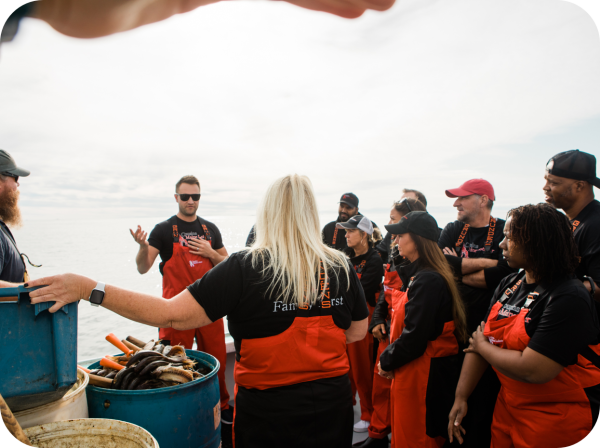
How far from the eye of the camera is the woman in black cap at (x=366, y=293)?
3.29 metres

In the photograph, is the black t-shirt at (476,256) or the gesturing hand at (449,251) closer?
the black t-shirt at (476,256)

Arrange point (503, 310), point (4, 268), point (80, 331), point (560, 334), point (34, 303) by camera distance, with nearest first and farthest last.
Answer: point (34, 303) → point (560, 334) → point (503, 310) → point (4, 268) → point (80, 331)

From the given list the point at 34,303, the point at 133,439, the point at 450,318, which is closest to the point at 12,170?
the point at 34,303

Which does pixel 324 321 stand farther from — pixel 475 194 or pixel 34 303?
pixel 475 194

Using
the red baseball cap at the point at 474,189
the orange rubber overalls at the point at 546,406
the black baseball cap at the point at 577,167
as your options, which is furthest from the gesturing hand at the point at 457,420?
the red baseball cap at the point at 474,189

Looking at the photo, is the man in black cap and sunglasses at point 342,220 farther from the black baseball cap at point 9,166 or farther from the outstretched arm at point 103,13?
the black baseball cap at point 9,166

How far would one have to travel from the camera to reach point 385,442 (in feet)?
9.41

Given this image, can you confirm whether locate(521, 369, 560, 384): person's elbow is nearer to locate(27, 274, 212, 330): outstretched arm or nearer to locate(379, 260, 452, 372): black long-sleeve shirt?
locate(379, 260, 452, 372): black long-sleeve shirt

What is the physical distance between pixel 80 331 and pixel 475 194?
6.66m

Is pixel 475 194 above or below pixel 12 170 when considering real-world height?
below

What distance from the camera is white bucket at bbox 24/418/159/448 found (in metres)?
1.28

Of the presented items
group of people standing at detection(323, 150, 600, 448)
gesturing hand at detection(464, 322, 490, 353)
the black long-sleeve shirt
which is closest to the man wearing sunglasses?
group of people standing at detection(323, 150, 600, 448)

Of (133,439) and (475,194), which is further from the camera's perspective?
(475,194)

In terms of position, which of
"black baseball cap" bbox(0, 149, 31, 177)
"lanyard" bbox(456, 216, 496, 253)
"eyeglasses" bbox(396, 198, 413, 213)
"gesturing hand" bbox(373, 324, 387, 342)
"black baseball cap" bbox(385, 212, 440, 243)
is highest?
"black baseball cap" bbox(0, 149, 31, 177)
